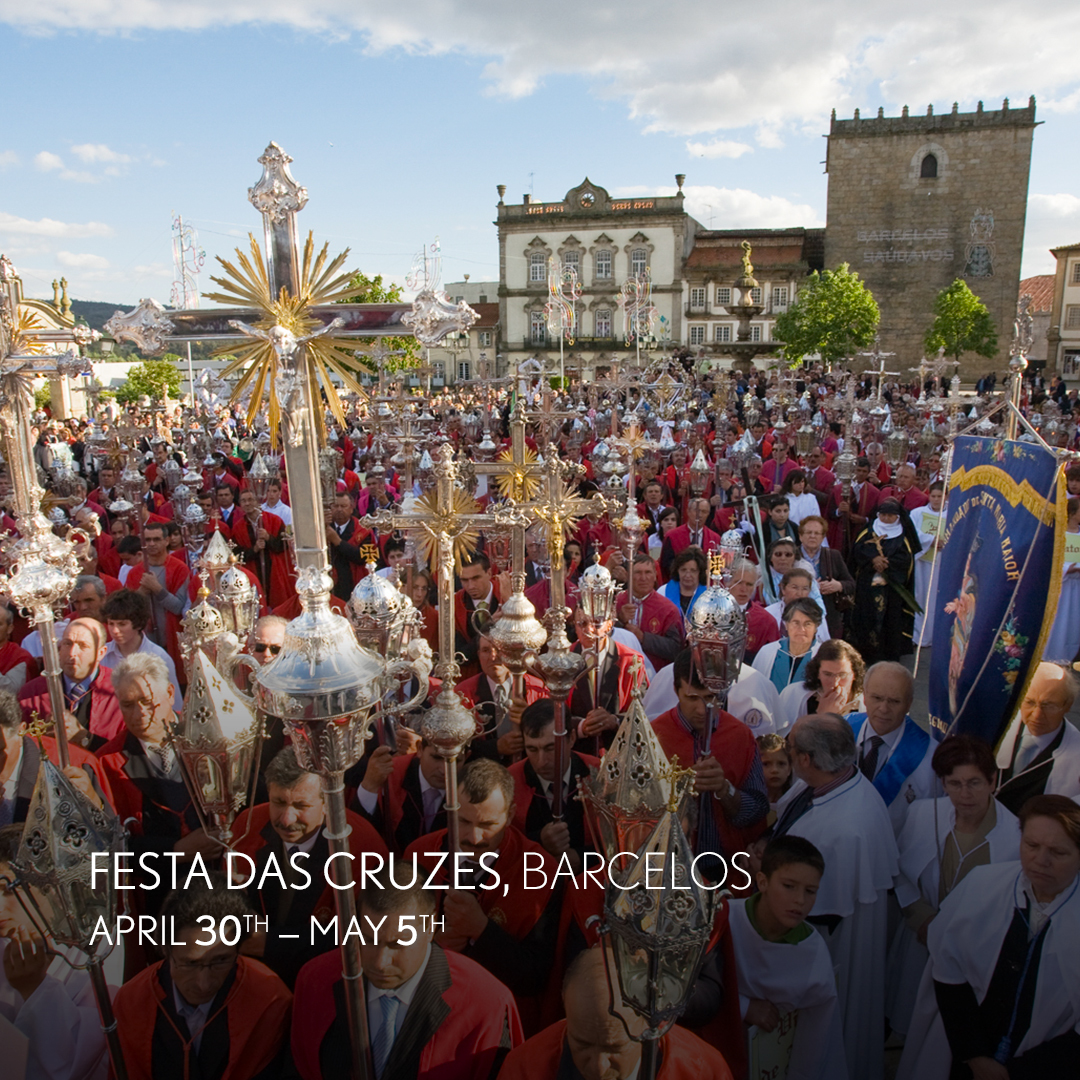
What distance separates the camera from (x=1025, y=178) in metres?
41.8

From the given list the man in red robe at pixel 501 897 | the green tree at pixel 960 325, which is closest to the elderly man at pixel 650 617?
the man in red robe at pixel 501 897

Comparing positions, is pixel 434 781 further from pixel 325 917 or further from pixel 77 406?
pixel 77 406

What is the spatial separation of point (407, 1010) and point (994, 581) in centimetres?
289

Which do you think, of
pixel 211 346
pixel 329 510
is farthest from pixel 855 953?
pixel 329 510

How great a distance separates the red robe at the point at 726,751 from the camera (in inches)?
140

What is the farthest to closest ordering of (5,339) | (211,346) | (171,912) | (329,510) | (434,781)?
1. (329,510)
2. (434,781)
3. (5,339)
4. (171,912)
5. (211,346)

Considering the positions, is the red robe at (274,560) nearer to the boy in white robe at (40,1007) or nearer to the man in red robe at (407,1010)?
the boy in white robe at (40,1007)

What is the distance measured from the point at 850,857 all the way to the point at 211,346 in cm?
289

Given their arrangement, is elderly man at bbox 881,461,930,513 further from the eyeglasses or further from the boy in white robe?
the boy in white robe

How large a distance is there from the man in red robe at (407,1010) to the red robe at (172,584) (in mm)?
4184

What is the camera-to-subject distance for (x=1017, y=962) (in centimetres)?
280

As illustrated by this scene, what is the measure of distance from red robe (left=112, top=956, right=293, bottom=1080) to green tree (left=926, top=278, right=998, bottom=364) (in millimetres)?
36436

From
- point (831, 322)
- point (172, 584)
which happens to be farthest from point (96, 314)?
point (172, 584)

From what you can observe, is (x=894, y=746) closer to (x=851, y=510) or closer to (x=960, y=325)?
(x=851, y=510)
